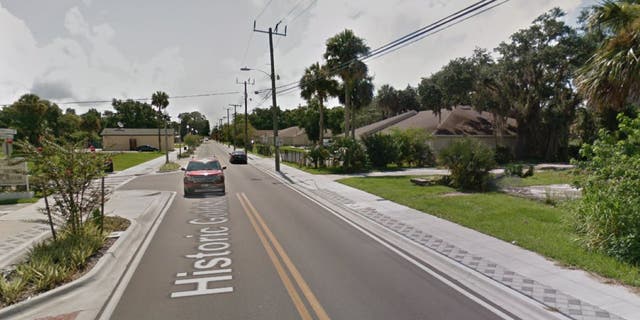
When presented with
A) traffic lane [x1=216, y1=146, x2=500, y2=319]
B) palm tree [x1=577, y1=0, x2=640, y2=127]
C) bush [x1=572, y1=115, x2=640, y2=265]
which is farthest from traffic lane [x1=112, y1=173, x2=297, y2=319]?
palm tree [x1=577, y1=0, x2=640, y2=127]

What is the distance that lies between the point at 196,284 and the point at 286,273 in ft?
4.94

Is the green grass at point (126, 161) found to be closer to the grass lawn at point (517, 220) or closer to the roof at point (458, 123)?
the roof at point (458, 123)

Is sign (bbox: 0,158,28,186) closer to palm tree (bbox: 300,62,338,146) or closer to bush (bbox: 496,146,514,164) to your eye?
palm tree (bbox: 300,62,338,146)

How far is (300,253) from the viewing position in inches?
294

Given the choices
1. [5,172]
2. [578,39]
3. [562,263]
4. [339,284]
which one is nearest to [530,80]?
[578,39]

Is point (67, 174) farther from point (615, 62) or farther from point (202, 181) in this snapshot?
point (615, 62)

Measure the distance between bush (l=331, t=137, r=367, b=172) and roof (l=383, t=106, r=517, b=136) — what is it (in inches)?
348

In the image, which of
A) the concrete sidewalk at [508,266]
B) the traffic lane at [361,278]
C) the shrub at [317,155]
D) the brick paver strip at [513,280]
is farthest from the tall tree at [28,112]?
the brick paver strip at [513,280]

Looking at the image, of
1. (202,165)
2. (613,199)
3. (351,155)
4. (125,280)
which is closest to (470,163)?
(613,199)

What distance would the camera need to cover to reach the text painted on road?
5.70 meters

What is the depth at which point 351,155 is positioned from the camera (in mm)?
24969

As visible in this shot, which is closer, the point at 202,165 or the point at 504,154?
the point at 202,165

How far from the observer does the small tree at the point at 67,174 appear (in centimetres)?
727

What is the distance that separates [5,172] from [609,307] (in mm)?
19639
